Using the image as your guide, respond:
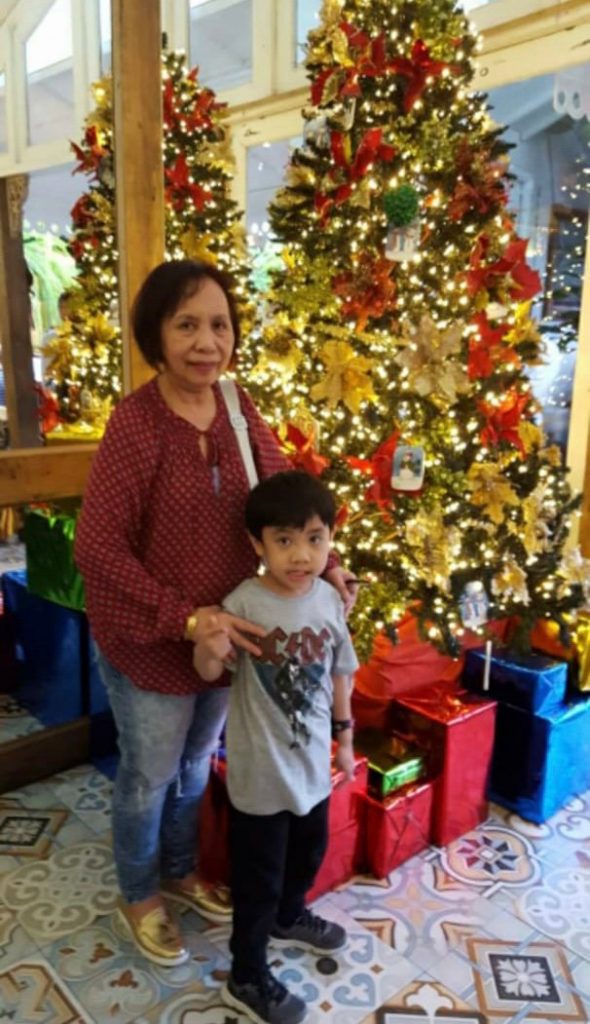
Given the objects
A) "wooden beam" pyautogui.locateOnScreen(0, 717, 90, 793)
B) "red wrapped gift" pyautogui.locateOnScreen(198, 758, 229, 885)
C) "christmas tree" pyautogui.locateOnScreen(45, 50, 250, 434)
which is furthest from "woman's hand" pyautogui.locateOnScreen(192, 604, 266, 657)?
"christmas tree" pyautogui.locateOnScreen(45, 50, 250, 434)

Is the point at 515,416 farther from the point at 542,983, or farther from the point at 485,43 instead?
the point at 485,43

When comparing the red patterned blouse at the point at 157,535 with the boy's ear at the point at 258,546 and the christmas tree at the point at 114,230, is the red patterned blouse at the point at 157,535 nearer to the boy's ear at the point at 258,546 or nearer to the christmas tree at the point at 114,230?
the boy's ear at the point at 258,546

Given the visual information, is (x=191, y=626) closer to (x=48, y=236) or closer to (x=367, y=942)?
(x=367, y=942)

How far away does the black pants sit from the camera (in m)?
1.23

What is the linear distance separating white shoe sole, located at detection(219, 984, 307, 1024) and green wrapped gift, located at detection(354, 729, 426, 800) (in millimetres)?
517

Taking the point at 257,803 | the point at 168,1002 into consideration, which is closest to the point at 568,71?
the point at 257,803

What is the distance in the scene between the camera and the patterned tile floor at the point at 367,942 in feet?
4.45

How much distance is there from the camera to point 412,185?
1.95 metres

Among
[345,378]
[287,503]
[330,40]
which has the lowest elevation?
[287,503]

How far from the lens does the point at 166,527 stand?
121cm

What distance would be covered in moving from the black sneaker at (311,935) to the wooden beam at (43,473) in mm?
1115

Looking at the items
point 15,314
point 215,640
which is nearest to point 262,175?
point 15,314

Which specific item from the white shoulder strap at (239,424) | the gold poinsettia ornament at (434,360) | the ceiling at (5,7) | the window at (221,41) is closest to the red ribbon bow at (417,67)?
the gold poinsettia ornament at (434,360)

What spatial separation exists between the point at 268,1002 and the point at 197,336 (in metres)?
1.15
